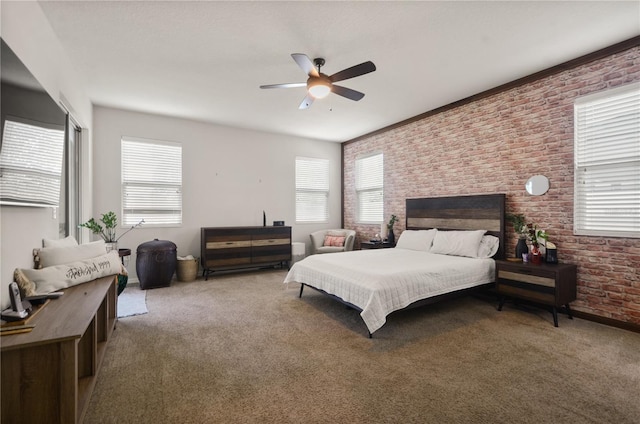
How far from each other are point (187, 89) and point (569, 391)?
5.22 metres

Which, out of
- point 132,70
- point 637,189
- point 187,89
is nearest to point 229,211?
point 187,89

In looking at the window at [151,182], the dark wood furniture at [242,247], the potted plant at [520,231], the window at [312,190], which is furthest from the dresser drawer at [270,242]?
the potted plant at [520,231]

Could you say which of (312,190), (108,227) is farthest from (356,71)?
(312,190)

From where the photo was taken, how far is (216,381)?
2146 mm

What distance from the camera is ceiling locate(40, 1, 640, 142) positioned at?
2.59 metres

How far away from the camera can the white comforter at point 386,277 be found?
2881 millimetres

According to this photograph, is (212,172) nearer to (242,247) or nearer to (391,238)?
(242,247)

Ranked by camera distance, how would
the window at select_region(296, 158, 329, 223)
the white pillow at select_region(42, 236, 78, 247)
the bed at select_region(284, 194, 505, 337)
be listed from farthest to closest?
the window at select_region(296, 158, 329, 223) → the bed at select_region(284, 194, 505, 337) → the white pillow at select_region(42, 236, 78, 247)

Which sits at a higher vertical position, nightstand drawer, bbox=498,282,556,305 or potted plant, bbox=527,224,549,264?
potted plant, bbox=527,224,549,264

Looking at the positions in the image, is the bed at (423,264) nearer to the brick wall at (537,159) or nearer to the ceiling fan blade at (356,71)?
the brick wall at (537,159)

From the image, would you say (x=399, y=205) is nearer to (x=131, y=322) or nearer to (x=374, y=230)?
(x=374, y=230)

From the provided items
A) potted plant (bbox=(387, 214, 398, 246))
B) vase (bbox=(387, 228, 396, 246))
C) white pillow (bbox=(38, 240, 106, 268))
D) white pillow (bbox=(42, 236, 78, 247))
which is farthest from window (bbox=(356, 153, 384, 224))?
white pillow (bbox=(42, 236, 78, 247))

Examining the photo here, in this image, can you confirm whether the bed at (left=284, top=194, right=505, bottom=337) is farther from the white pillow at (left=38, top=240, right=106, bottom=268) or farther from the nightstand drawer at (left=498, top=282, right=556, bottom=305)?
the white pillow at (left=38, top=240, right=106, bottom=268)

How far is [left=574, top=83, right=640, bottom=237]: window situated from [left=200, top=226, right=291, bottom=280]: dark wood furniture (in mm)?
4676
